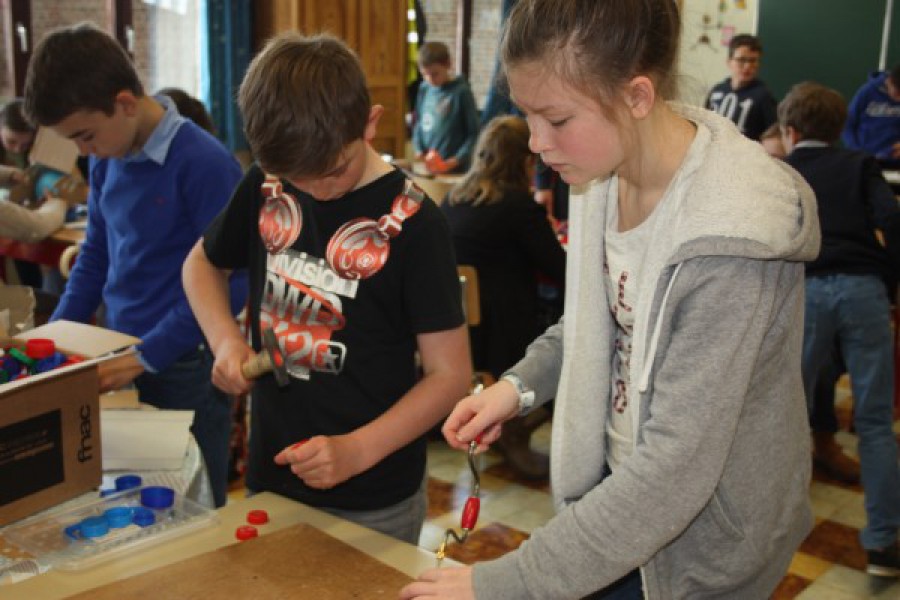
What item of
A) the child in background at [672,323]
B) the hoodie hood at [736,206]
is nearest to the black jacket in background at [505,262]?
the child in background at [672,323]

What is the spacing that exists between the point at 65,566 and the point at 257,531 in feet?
0.81

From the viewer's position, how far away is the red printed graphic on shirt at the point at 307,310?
4.74 feet

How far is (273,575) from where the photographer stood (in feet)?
3.78

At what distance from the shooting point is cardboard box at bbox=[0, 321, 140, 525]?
4.44ft

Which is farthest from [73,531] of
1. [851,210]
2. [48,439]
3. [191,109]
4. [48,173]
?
[48,173]

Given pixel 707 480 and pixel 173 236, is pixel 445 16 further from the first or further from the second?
pixel 707 480

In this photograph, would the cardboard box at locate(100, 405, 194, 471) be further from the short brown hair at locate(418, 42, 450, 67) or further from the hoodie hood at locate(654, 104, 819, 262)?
the short brown hair at locate(418, 42, 450, 67)

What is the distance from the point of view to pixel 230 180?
197cm

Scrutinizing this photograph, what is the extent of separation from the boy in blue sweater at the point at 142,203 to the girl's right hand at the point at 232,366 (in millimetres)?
347

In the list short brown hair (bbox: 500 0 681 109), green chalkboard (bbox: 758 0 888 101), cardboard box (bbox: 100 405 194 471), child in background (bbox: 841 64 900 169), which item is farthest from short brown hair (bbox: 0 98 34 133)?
green chalkboard (bbox: 758 0 888 101)

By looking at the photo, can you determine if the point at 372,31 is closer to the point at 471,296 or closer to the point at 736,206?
the point at 471,296

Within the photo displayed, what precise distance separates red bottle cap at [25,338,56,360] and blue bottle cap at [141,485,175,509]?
30 cm

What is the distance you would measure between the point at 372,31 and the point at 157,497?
5.32m

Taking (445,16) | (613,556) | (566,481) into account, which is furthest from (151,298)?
(445,16)
